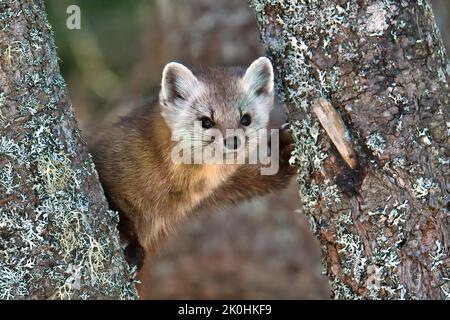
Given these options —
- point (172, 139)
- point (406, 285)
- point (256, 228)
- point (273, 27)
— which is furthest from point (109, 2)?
point (406, 285)

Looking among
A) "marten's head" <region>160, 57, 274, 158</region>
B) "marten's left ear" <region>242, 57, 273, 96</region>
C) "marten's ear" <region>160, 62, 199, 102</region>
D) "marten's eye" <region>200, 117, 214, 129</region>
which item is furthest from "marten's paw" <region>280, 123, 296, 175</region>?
"marten's ear" <region>160, 62, 199, 102</region>

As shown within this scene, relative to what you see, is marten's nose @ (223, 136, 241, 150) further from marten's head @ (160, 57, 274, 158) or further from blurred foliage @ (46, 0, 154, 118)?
blurred foliage @ (46, 0, 154, 118)

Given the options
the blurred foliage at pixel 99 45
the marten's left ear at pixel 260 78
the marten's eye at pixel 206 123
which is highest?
the blurred foliage at pixel 99 45

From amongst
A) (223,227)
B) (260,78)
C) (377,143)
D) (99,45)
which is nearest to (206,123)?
(260,78)

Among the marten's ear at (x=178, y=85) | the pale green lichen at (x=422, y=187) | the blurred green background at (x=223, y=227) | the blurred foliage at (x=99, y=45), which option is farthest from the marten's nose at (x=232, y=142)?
the blurred foliage at (x=99, y=45)

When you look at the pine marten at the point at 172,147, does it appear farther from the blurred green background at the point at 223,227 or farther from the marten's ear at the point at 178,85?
the blurred green background at the point at 223,227

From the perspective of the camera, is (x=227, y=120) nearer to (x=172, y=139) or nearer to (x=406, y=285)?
(x=172, y=139)
